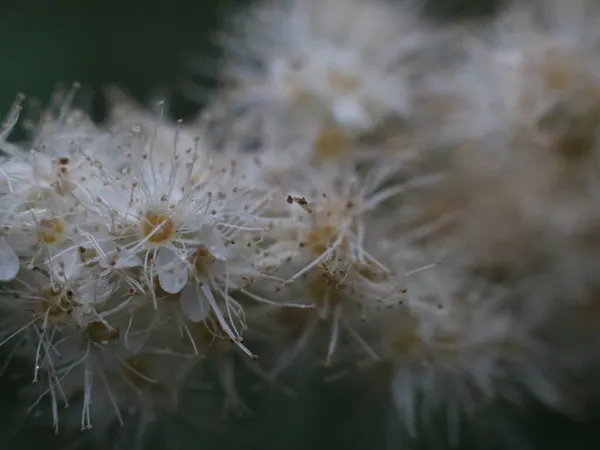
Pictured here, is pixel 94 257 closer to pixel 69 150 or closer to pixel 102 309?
pixel 102 309

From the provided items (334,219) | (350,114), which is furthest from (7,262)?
(350,114)

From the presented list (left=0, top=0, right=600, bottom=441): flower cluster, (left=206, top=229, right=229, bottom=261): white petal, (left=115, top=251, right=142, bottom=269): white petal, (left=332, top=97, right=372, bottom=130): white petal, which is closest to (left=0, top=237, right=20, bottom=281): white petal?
(left=0, top=0, right=600, bottom=441): flower cluster

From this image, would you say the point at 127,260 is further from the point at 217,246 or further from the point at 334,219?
the point at 334,219

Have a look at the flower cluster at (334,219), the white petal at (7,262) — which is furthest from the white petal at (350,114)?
the white petal at (7,262)

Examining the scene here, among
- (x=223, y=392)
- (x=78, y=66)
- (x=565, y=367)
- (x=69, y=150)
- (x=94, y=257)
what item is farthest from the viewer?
(x=78, y=66)

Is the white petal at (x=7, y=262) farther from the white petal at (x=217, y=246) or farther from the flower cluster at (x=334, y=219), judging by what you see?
the white petal at (x=217, y=246)

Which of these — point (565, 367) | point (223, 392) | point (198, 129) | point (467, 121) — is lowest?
point (223, 392)

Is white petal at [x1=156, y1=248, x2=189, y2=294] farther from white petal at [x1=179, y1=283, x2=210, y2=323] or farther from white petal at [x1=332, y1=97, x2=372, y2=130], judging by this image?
white petal at [x1=332, y1=97, x2=372, y2=130]

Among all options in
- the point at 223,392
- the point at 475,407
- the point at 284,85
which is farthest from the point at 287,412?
the point at 284,85
